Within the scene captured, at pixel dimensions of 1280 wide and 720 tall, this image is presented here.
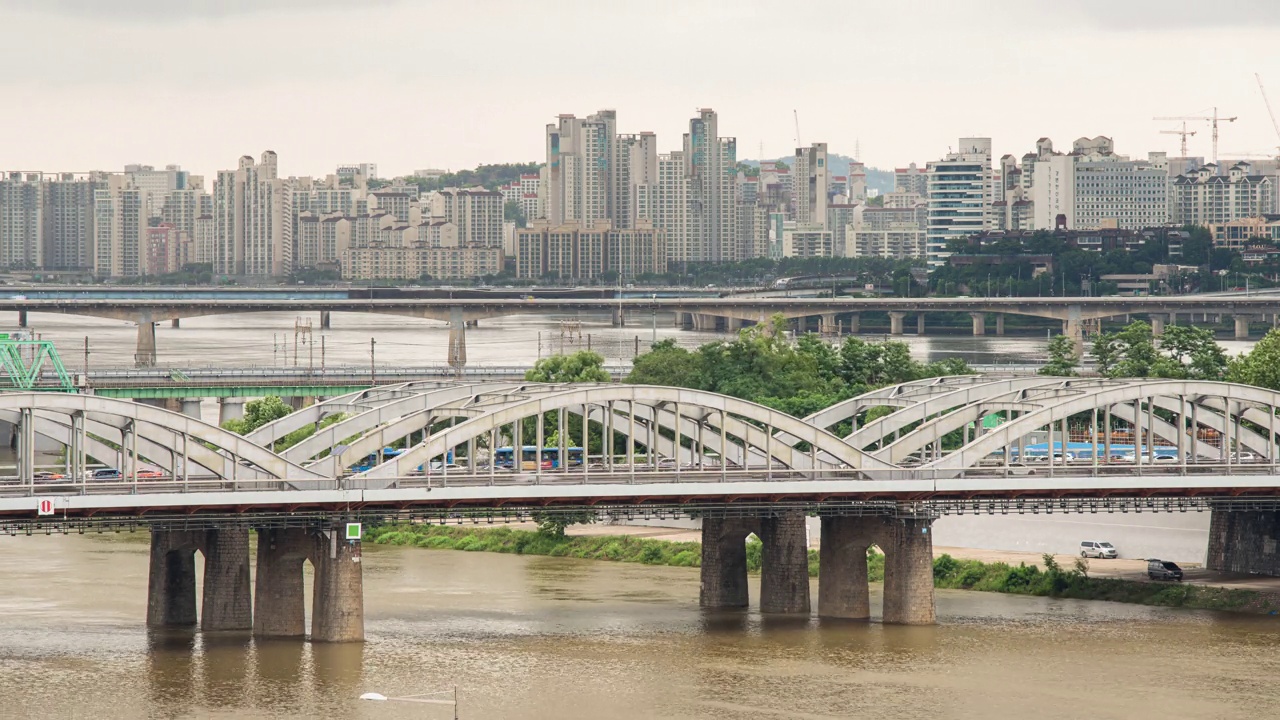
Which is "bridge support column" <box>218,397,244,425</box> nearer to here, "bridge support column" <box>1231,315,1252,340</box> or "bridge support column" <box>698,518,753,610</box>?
"bridge support column" <box>698,518,753,610</box>

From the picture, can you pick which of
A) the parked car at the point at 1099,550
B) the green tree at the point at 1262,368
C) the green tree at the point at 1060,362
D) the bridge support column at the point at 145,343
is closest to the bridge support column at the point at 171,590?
the parked car at the point at 1099,550

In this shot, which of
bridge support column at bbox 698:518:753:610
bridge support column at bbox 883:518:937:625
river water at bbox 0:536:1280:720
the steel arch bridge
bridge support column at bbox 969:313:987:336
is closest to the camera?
river water at bbox 0:536:1280:720

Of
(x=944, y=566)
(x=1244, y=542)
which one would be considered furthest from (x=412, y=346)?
(x=1244, y=542)

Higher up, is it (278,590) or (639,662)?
(278,590)

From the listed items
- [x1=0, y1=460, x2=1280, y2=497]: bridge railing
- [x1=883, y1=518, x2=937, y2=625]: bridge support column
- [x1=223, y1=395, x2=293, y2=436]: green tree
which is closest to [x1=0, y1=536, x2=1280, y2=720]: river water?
[x1=883, y1=518, x2=937, y2=625]: bridge support column

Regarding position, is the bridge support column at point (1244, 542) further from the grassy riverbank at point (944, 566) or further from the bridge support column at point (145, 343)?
the bridge support column at point (145, 343)

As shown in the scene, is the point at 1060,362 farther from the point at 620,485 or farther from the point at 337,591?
the point at 337,591
